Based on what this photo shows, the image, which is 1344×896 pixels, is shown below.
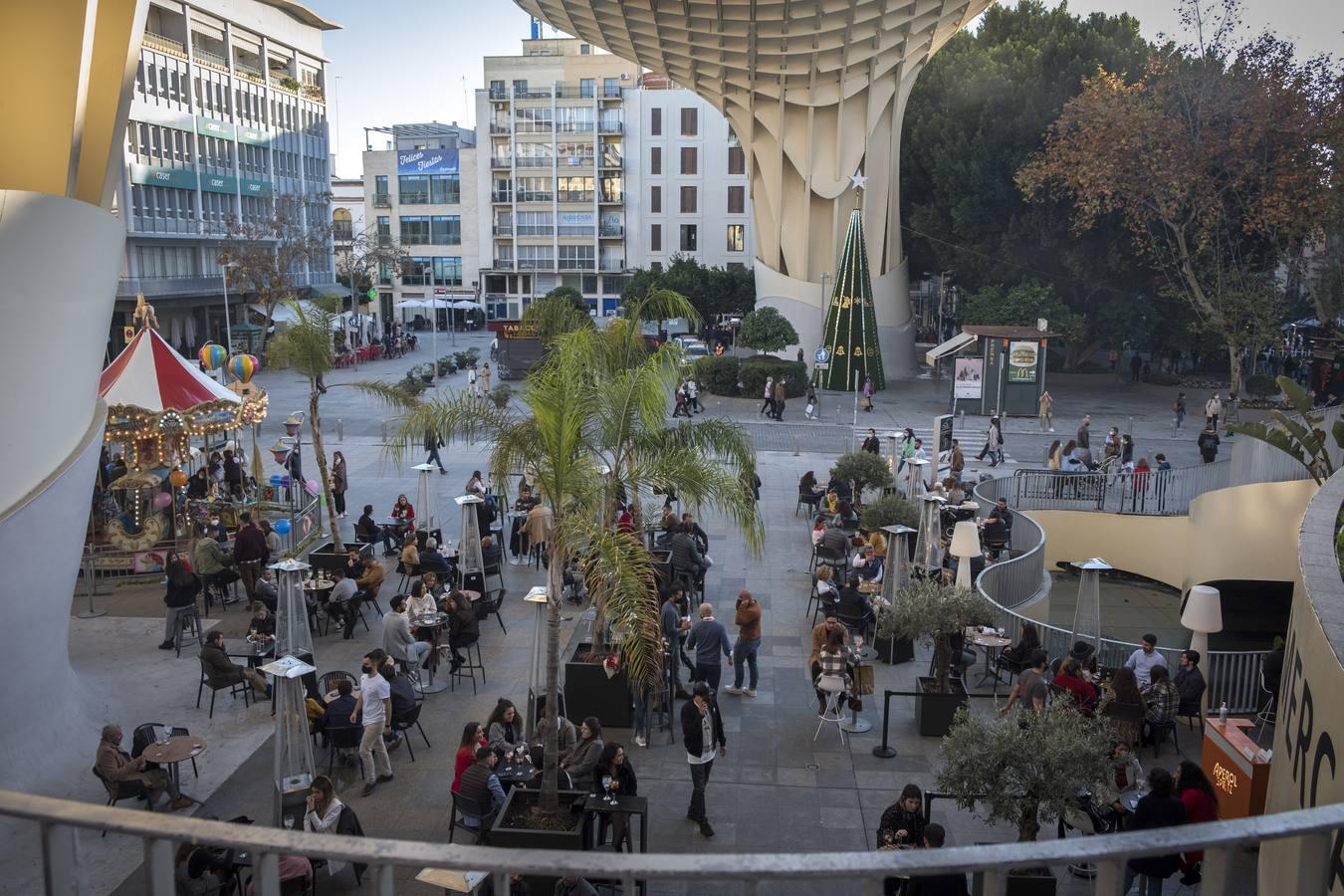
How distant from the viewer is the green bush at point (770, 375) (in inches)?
1532

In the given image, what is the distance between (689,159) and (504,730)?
61472 mm

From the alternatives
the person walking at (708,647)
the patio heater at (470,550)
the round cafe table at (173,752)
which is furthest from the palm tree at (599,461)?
the round cafe table at (173,752)

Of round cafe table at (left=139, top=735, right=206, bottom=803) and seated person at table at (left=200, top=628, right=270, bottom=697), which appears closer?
round cafe table at (left=139, top=735, right=206, bottom=803)

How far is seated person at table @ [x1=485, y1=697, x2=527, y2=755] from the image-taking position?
990cm

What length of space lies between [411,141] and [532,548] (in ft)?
263

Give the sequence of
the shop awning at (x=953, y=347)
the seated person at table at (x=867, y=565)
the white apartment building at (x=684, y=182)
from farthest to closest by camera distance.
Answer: the white apartment building at (x=684, y=182)
the shop awning at (x=953, y=347)
the seated person at table at (x=867, y=565)

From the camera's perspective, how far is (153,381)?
1909 cm

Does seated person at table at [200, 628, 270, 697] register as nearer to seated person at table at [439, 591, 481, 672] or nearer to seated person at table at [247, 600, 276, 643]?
seated person at table at [247, 600, 276, 643]

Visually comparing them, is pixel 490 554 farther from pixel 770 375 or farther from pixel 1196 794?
pixel 770 375

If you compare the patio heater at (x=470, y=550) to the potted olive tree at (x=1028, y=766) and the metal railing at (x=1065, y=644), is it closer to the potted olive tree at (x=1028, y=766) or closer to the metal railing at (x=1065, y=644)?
the metal railing at (x=1065, y=644)

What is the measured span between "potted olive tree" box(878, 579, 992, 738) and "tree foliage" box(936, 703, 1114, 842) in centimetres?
332

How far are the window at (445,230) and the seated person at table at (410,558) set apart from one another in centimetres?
6513

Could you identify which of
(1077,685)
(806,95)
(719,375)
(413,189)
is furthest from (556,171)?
(1077,685)

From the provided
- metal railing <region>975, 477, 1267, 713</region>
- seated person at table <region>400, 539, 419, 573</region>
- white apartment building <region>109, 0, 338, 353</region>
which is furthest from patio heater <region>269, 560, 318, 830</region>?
white apartment building <region>109, 0, 338, 353</region>
